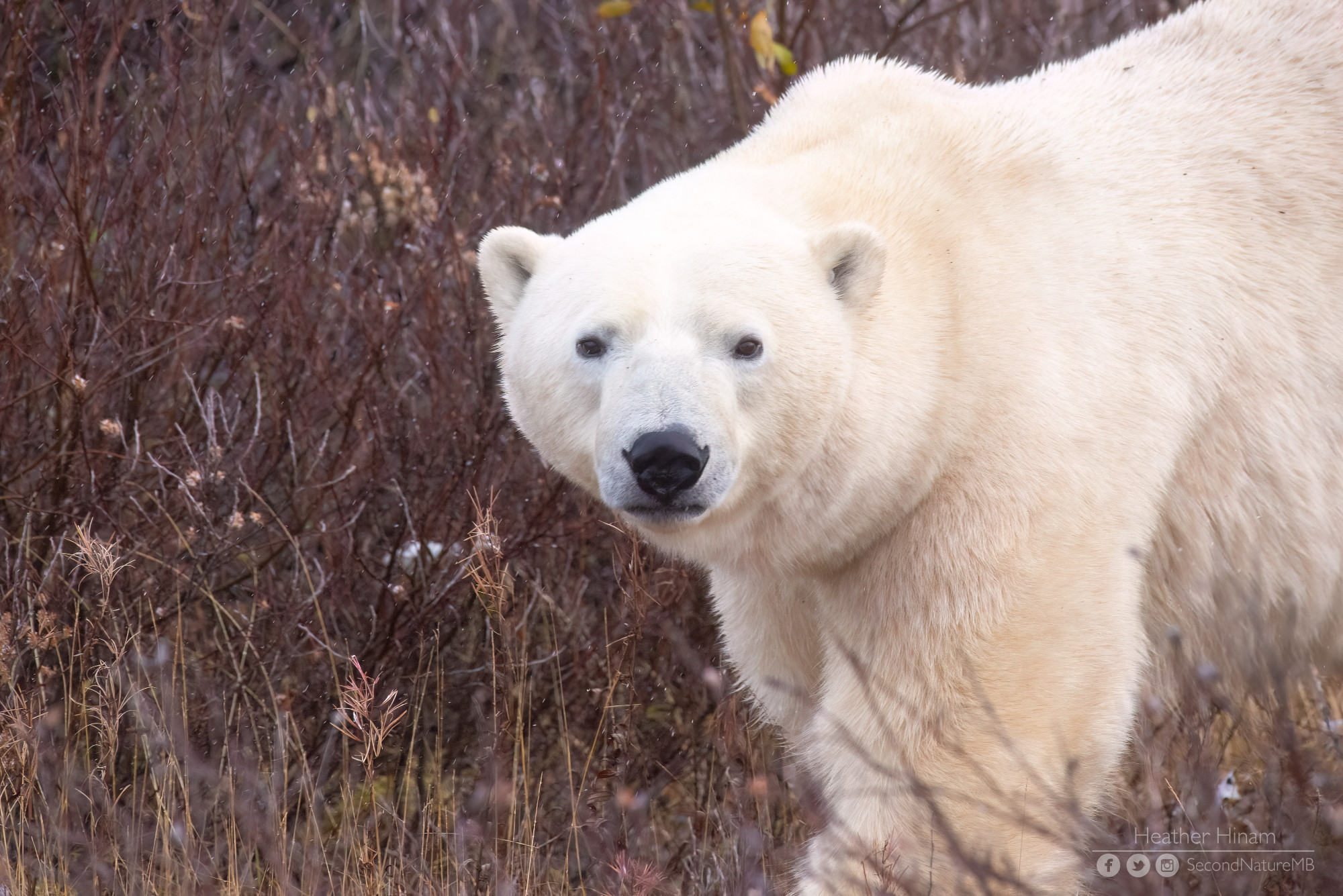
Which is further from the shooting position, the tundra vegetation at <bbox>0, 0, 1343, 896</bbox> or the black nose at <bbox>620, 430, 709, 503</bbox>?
the tundra vegetation at <bbox>0, 0, 1343, 896</bbox>

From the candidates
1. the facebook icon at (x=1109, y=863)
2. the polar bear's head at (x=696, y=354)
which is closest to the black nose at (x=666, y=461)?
the polar bear's head at (x=696, y=354)

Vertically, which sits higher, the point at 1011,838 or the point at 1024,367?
the point at 1024,367

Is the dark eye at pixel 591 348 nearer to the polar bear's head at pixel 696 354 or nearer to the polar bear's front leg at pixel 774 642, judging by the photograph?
the polar bear's head at pixel 696 354

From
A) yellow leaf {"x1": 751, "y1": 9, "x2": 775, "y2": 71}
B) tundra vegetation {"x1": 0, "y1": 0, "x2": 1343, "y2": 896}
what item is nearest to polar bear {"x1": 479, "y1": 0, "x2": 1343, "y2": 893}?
tundra vegetation {"x1": 0, "y1": 0, "x2": 1343, "y2": 896}

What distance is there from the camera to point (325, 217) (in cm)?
382

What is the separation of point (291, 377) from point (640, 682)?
126cm

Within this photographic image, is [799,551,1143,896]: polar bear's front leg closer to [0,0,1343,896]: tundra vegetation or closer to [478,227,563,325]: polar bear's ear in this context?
[0,0,1343,896]: tundra vegetation

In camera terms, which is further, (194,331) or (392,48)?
(392,48)

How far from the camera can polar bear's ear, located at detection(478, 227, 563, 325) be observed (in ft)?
7.39

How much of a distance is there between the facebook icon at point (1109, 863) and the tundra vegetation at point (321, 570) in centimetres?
8

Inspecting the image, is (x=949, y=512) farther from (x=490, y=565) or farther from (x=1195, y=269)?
(x=490, y=565)

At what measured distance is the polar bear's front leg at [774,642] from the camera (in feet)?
7.75

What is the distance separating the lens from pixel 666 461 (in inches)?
73.9

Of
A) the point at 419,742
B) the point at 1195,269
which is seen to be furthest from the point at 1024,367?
the point at 419,742
